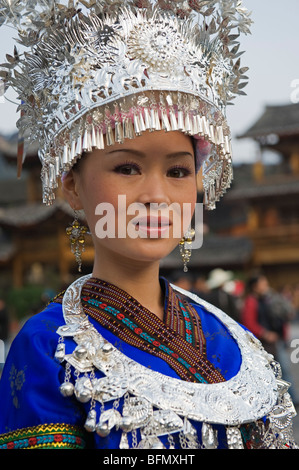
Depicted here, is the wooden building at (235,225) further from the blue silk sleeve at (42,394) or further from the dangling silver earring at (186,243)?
the blue silk sleeve at (42,394)

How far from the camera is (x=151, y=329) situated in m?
1.70

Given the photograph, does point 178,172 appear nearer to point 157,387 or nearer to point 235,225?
point 157,387

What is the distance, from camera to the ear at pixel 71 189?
183 centimetres

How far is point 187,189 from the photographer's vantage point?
1732 mm

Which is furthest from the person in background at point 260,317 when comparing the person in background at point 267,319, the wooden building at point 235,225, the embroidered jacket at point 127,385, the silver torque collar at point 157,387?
the wooden building at point 235,225

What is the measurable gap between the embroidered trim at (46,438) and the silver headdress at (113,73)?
715 millimetres

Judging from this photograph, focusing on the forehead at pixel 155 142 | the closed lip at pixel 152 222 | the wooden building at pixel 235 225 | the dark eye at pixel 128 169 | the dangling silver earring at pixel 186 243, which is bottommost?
the dangling silver earring at pixel 186 243

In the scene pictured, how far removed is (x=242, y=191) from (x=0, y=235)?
35.7 feet

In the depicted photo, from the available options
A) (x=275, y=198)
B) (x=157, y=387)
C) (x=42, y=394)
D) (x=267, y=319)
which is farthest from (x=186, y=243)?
(x=275, y=198)

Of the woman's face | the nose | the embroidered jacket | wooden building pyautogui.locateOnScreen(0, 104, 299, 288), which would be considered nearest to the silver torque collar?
the embroidered jacket

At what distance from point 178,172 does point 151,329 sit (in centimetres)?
47

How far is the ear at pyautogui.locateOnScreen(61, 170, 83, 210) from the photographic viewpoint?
1.83 m

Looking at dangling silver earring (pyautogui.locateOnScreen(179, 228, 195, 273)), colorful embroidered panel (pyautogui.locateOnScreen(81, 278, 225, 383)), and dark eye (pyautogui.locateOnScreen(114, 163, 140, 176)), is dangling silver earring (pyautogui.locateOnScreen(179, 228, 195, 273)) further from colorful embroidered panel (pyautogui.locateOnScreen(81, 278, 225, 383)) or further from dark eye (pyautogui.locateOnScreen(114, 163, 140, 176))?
dark eye (pyautogui.locateOnScreen(114, 163, 140, 176))
